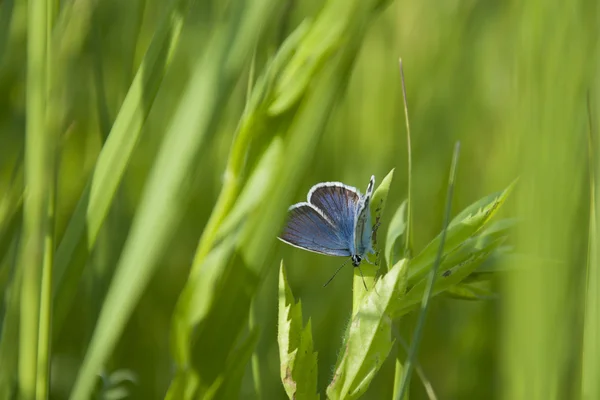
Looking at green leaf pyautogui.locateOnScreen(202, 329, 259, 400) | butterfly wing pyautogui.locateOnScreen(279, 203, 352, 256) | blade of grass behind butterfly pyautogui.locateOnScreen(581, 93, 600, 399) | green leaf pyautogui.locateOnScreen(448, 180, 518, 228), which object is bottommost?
green leaf pyautogui.locateOnScreen(202, 329, 259, 400)

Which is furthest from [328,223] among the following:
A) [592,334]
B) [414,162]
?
[414,162]

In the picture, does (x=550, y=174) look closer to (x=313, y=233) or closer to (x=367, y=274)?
(x=367, y=274)

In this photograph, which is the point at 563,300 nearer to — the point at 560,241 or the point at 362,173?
the point at 560,241

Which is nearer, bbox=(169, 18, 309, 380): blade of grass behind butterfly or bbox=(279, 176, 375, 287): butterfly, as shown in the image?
bbox=(169, 18, 309, 380): blade of grass behind butterfly

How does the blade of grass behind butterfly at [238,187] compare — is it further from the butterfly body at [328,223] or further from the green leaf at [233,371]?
the butterfly body at [328,223]

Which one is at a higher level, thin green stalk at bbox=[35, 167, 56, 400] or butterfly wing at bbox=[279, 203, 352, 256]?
butterfly wing at bbox=[279, 203, 352, 256]

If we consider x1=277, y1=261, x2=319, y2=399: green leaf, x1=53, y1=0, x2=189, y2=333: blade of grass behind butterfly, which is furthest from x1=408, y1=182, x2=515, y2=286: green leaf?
x1=53, y1=0, x2=189, y2=333: blade of grass behind butterfly

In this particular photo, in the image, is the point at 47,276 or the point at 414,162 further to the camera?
the point at 414,162

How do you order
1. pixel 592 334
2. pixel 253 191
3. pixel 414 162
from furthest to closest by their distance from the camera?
pixel 414 162, pixel 253 191, pixel 592 334

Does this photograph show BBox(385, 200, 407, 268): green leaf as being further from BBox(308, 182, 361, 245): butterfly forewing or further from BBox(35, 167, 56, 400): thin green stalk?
BBox(35, 167, 56, 400): thin green stalk
